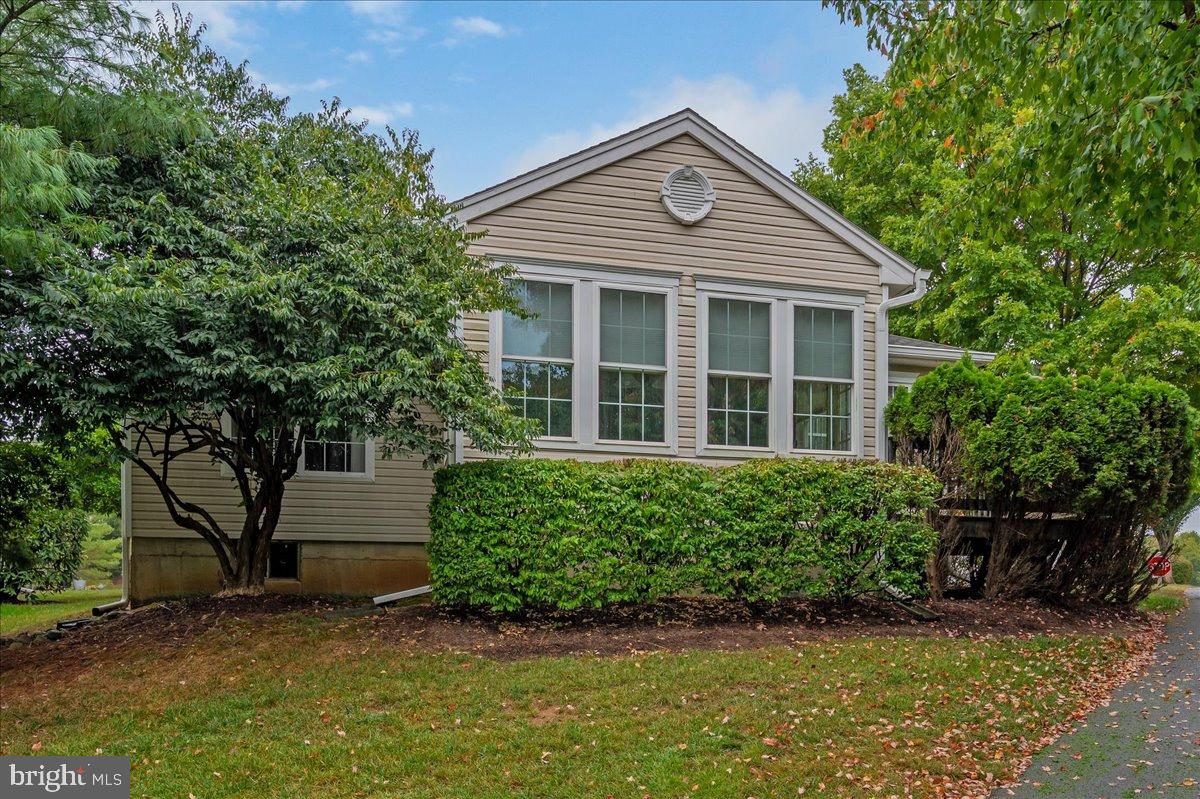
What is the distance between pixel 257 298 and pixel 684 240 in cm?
525

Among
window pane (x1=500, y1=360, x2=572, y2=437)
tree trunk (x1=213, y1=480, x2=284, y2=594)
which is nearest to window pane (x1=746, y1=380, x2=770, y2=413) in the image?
window pane (x1=500, y1=360, x2=572, y2=437)

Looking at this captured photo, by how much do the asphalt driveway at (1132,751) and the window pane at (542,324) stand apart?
642 centimetres

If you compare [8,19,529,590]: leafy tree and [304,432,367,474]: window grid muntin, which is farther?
[304,432,367,474]: window grid muntin

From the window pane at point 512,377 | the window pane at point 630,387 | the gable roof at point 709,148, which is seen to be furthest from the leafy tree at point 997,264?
the window pane at point 512,377

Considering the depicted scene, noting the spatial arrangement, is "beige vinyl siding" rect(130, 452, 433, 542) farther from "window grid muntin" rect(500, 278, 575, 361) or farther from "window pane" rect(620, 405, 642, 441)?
"window pane" rect(620, 405, 642, 441)

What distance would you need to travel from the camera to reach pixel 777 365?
38.5ft

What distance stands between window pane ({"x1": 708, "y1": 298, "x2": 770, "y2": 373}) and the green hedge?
2.05 m

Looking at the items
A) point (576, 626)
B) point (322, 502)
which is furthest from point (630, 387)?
point (322, 502)

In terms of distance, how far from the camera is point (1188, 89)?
516 centimetres

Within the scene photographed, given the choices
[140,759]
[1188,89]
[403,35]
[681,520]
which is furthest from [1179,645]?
[403,35]

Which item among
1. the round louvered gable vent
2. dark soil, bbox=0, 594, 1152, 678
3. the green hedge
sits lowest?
dark soil, bbox=0, 594, 1152, 678

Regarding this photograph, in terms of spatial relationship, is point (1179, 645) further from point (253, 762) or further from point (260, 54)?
point (260, 54)

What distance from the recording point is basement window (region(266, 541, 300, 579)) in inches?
458

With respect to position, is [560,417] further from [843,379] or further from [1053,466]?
[1053,466]
